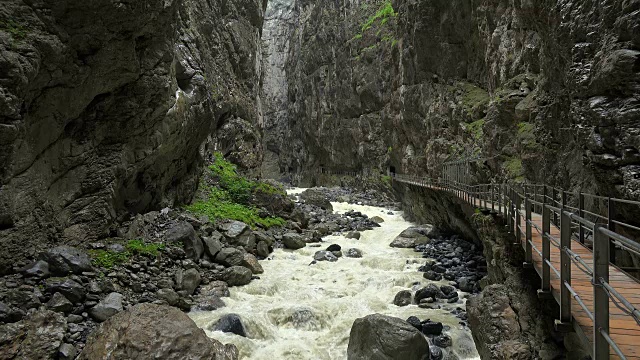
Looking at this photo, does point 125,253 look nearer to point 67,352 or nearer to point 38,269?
point 38,269

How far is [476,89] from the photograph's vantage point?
92.3 feet

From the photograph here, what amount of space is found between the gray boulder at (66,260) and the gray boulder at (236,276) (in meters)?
4.52

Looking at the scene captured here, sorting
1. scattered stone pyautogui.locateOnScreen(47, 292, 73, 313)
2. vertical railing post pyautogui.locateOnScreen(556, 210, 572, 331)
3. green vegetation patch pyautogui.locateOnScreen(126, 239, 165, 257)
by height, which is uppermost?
vertical railing post pyautogui.locateOnScreen(556, 210, 572, 331)

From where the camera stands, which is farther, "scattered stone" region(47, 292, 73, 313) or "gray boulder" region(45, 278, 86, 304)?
"gray boulder" region(45, 278, 86, 304)

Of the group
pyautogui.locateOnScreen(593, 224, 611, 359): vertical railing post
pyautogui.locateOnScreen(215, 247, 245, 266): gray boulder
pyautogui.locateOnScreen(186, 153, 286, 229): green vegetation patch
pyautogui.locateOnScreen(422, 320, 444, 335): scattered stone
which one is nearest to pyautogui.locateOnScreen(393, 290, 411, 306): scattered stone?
pyautogui.locateOnScreen(422, 320, 444, 335): scattered stone

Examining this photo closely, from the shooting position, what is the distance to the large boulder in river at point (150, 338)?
24.2 feet

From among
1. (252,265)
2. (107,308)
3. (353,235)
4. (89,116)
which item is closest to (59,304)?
(107,308)

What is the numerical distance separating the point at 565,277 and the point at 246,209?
1839 centimetres

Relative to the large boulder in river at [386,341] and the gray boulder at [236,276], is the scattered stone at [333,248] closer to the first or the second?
the gray boulder at [236,276]

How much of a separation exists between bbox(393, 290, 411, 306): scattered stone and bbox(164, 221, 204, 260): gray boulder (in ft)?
24.4

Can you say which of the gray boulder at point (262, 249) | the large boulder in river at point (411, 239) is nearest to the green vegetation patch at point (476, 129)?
the large boulder in river at point (411, 239)

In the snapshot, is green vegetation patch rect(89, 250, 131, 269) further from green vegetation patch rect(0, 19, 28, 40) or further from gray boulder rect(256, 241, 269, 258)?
gray boulder rect(256, 241, 269, 258)

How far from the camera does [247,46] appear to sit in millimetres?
34031

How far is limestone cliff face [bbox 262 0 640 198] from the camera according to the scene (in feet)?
29.4
